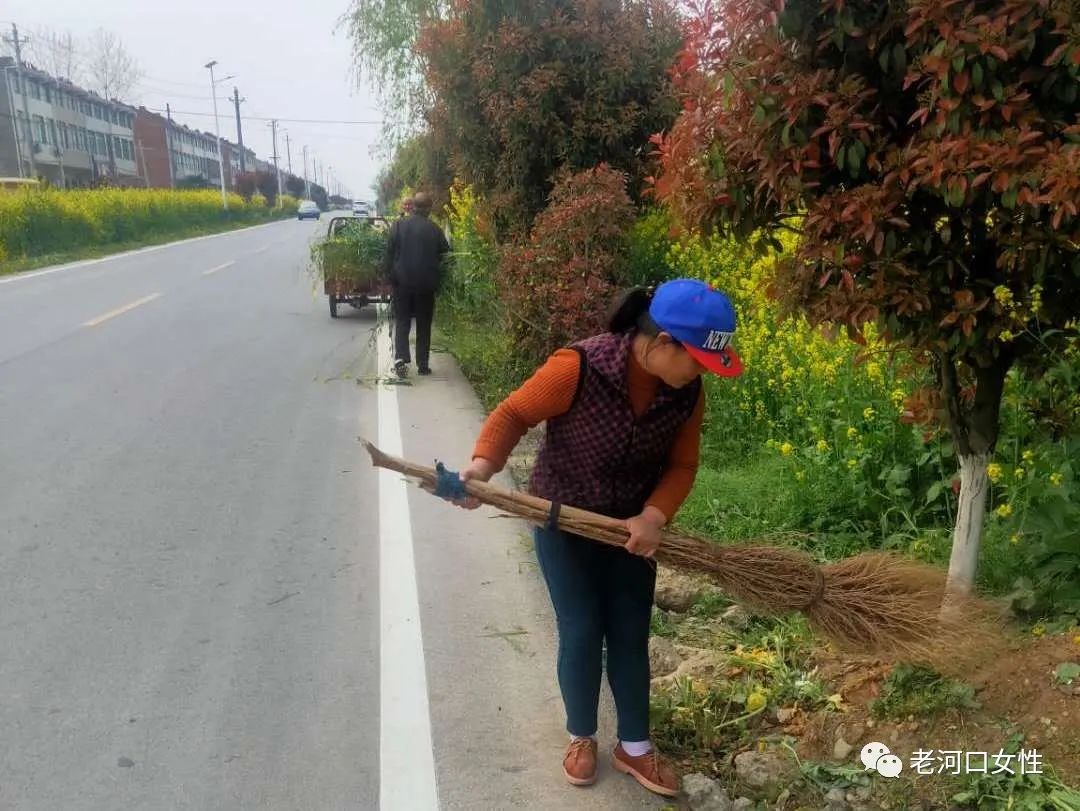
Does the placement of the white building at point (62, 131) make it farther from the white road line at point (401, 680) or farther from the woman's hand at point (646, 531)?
the woman's hand at point (646, 531)

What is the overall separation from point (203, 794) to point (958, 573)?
2.50m

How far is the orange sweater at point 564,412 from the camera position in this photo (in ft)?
8.48

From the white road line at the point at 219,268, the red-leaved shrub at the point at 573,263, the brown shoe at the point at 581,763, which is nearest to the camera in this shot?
the brown shoe at the point at 581,763

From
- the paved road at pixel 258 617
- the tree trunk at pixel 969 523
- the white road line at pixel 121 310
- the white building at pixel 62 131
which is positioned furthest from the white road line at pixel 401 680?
the white building at pixel 62 131

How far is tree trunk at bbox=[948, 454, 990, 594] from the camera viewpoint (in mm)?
2904

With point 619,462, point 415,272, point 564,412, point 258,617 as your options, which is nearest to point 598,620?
point 619,462

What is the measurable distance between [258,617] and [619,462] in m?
2.14

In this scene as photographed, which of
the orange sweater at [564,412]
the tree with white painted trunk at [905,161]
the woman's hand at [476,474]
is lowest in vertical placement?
the woman's hand at [476,474]

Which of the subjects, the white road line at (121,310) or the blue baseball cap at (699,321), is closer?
the blue baseball cap at (699,321)

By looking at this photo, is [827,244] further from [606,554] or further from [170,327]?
[170,327]

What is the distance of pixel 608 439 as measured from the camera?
8.58 ft

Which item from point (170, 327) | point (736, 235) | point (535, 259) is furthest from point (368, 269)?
point (736, 235)

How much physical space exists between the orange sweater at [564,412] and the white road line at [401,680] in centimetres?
107

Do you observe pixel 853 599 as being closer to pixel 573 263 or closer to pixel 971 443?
pixel 971 443
